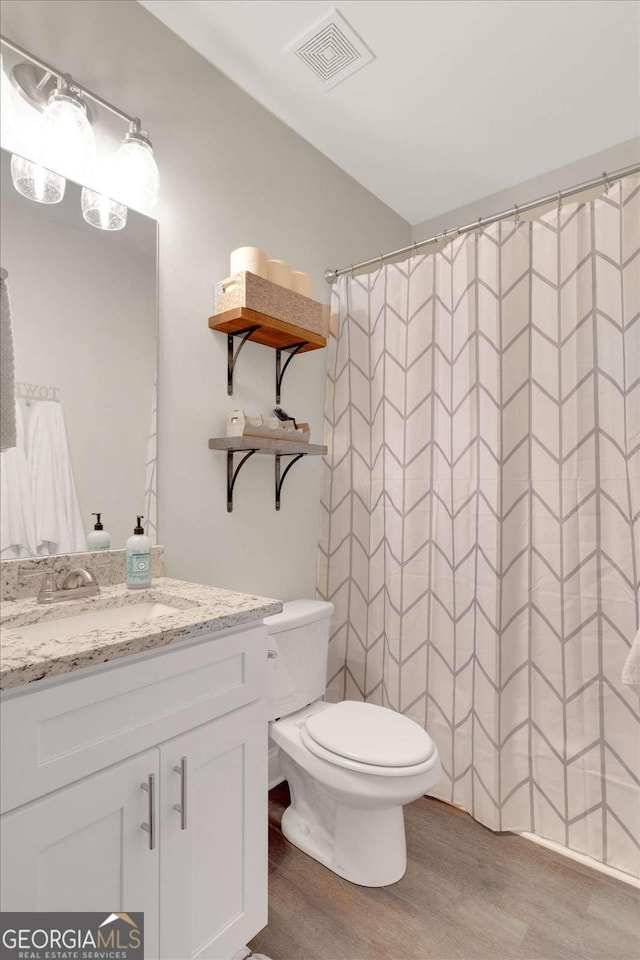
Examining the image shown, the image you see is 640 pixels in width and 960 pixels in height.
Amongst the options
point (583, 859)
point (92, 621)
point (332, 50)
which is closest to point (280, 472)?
point (92, 621)

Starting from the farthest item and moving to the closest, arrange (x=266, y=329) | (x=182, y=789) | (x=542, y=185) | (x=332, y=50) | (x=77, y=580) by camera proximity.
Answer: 1. (x=542, y=185)
2. (x=266, y=329)
3. (x=332, y=50)
4. (x=77, y=580)
5. (x=182, y=789)

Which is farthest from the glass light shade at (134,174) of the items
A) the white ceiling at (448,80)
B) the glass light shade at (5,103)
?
the white ceiling at (448,80)

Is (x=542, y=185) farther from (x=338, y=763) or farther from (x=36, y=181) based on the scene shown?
(x=338, y=763)

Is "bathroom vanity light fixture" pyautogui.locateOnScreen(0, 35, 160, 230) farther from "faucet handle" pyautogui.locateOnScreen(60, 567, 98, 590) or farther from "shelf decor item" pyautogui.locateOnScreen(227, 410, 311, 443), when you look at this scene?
"faucet handle" pyautogui.locateOnScreen(60, 567, 98, 590)

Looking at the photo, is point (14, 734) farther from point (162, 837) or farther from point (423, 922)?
point (423, 922)

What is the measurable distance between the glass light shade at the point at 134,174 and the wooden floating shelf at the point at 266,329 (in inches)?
15.5

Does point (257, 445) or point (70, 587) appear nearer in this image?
point (70, 587)

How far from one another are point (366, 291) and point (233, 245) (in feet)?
2.03

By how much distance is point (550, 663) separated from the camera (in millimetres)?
1717

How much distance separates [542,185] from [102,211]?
195cm

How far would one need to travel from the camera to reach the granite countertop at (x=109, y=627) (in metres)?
0.85

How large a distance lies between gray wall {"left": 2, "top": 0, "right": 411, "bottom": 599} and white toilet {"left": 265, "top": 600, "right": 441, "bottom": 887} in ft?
1.05

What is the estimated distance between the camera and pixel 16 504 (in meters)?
1.32

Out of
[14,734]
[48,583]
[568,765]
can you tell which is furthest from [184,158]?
[568,765]
